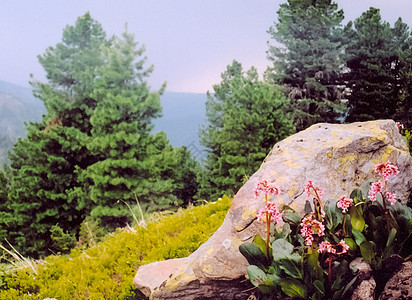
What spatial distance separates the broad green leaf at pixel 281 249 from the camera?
268 cm

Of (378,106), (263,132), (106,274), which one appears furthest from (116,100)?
(378,106)

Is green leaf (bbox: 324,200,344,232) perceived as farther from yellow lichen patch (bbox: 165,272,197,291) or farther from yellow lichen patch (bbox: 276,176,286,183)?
yellow lichen patch (bbox: 165,272,197,291)

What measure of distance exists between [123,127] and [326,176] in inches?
567

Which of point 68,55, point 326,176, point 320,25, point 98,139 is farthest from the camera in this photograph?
point 320,25

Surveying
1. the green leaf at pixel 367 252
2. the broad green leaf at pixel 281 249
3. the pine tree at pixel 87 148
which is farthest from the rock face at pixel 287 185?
the pine tree at pixel 87 148

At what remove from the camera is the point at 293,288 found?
264cm

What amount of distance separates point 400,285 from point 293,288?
80 centimetres

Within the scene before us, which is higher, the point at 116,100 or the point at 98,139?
the point at 116,100

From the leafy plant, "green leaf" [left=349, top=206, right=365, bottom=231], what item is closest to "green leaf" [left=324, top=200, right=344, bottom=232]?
the leafy plant

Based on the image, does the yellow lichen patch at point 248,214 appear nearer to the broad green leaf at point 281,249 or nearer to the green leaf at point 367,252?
the broad green leaf at point 281,249

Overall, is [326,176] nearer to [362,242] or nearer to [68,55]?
[362,242]

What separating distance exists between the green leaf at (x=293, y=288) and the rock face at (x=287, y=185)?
60 centimetres

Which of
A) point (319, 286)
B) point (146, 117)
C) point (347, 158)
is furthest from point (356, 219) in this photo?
point (146, 117)

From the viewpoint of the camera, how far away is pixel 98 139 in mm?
16703
